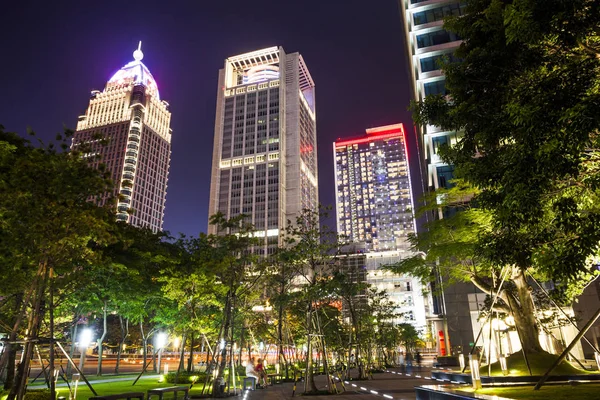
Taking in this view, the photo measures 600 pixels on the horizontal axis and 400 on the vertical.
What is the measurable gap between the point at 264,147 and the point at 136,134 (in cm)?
5477

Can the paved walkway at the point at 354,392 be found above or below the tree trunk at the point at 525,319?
below

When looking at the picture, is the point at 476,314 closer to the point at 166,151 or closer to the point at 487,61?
the point at 487,61

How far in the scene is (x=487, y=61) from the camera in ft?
31.9

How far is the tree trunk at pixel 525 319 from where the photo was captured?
1584 cm

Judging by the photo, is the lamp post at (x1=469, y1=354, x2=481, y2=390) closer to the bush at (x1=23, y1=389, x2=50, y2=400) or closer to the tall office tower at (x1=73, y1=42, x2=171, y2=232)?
the bush at (x1=23, y1=389, x2=50, y2=400)

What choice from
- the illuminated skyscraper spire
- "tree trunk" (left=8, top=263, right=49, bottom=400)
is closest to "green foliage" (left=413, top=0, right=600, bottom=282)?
"tree trunk" (left=8, top=263, right=49, bottom=400)

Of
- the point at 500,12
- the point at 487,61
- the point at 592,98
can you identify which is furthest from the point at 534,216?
the point at 500,12

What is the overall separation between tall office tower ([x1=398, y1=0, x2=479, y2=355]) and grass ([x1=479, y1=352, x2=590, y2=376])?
98.2ft

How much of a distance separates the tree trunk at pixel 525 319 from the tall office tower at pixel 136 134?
14075cm

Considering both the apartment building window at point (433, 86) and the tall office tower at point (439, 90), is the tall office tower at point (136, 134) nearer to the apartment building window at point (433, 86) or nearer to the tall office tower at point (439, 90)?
the tall office tower at point (439, 90)

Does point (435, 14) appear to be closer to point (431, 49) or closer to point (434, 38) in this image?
point (434, 38)

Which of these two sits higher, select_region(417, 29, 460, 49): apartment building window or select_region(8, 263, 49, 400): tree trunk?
select_region(417, 29, 460, 49): apartment building window

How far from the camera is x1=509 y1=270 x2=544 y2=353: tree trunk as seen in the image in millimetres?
15836

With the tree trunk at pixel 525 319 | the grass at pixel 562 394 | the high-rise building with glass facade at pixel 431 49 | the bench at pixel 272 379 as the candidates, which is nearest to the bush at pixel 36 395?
the bench at pixel 272 379
